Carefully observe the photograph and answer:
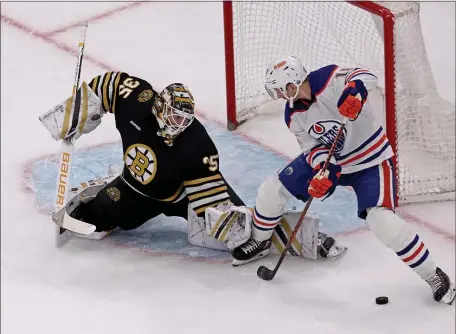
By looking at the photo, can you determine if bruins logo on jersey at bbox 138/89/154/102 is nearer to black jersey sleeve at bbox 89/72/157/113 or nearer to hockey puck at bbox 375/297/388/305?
black jersey sleeve at bbox 89/72/157/113

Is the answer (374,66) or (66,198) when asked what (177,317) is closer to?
(66,198)

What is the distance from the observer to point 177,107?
452 cm

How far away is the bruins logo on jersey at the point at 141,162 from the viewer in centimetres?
467

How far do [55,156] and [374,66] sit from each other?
1384mm

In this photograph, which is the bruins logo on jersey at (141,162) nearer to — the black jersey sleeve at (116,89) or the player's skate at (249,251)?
the black jersey sleeve at (116,89)

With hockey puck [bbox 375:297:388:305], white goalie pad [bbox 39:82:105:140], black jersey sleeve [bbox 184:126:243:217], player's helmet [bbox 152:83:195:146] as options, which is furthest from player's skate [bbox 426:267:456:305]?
white goalie pad [bbox 39:82:105:140]

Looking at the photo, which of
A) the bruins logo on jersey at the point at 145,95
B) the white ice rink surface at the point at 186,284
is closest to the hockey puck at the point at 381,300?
the white ice rink surface at the point at 186,284

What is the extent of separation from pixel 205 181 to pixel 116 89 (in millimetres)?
467

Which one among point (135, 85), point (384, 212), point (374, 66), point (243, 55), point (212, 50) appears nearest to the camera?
point (384, 212)

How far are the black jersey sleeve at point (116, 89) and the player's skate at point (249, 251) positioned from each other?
647 mm

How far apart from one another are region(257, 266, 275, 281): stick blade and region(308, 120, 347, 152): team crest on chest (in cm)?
53

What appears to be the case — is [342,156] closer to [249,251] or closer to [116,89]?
[249,251]

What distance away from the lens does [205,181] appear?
15.3 feet

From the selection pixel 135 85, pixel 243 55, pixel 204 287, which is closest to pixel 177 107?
pixel 135 85
